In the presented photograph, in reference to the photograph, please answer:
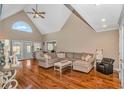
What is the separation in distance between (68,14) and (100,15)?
171 centimetres

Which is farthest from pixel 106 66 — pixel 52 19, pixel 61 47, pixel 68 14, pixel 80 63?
pixel 52 19

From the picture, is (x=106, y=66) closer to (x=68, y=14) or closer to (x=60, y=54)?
(x=60, y=54)

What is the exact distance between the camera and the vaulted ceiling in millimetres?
2975

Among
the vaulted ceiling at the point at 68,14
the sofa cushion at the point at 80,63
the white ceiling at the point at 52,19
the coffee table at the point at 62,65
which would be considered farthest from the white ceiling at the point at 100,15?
the coffee table at the point at 62,65

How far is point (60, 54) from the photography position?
5.34 meters

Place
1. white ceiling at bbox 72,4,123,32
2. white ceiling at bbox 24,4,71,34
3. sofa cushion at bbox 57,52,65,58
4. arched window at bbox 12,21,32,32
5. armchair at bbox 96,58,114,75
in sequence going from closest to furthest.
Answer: white ceiling at bbox 72,4,123,32
armchair at bbox 96,58,114,75
arched window at bbox 12,21,32,32
white ceiling at bbox 24,4,71,34
sofa cushion at bbox 57,52,65,58

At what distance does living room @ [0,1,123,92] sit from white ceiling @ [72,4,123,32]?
3.8 inches

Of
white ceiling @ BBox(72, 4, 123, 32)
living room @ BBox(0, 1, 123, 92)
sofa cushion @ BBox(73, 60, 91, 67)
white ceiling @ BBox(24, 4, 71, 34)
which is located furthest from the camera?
white ceiling @ BBox(24, 4, 71, 34)

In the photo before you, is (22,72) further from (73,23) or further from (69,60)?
(73,23)

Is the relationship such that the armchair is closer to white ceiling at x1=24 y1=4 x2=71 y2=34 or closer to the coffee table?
the coffee table

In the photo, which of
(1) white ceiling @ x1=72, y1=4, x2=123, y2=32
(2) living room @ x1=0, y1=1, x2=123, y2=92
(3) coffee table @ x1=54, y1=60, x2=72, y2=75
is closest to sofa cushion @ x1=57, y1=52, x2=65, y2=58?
(2) living room @ x1=0, y1=1, x2=123, y2=92
